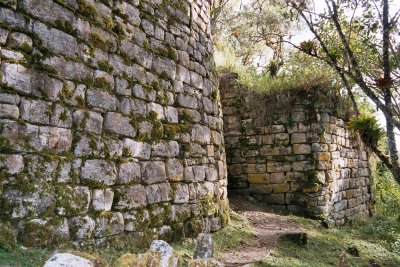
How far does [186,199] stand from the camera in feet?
15.8

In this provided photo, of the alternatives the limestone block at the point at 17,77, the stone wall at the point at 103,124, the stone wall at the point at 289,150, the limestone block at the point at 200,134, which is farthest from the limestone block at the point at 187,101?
the stone wall at the point at 289,150

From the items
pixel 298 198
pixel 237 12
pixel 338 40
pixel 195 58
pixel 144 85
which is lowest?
pixel 298 198

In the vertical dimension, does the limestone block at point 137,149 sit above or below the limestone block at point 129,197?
above

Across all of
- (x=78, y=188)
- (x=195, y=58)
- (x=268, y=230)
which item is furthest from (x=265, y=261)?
(x=195, y=58)

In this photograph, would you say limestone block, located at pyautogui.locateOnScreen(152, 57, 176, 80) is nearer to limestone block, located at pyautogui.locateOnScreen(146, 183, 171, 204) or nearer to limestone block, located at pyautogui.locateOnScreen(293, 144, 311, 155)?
limestone block, located at pyautogui.locateOnScreen(146, 183, 171, 204)

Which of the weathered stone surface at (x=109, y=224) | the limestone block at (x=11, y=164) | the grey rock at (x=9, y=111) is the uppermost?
the grey rock at (x=9, y=111)

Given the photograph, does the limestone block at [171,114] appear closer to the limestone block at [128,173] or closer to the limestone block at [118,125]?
the limestone block at [118,125]

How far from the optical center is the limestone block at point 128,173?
391 centimetres

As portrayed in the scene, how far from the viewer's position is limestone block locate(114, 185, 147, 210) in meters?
3.85

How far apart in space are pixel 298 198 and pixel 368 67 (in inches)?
136

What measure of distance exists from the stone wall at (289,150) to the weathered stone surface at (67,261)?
6.33m

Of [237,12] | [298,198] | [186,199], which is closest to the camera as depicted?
[186,199]

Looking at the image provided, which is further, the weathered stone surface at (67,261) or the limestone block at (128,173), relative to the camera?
the limestone block at (128,173)

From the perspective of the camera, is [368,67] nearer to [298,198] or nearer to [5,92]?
[298,198]
